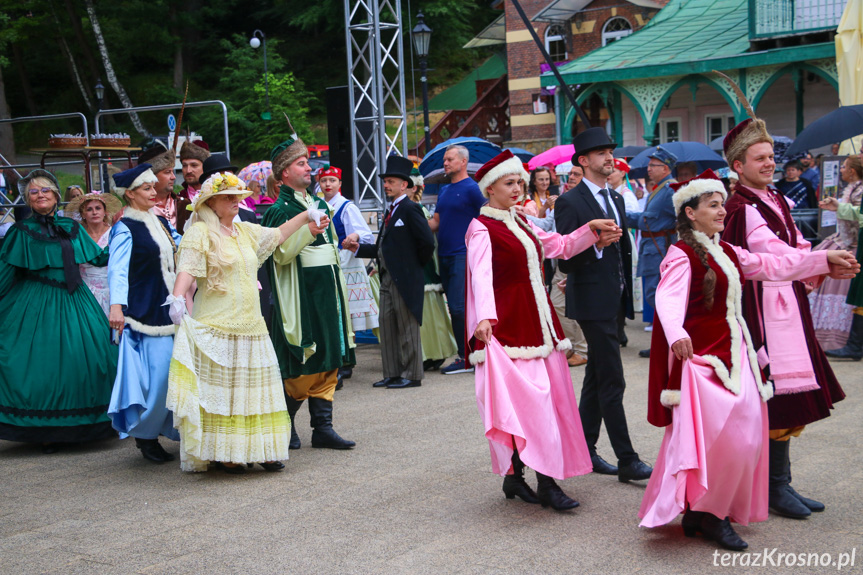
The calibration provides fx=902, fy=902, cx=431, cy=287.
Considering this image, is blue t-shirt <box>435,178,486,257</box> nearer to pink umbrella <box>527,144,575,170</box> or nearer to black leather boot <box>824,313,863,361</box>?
black leather boot <box>824,313,863,361</box>

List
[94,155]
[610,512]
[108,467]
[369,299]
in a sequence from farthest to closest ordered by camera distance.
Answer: [94,155] < [369,299] < [108,467] < [610,512]

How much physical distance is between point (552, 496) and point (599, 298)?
1.14 meters

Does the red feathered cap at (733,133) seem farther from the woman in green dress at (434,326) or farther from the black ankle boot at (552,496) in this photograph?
the woman in green dress at (434,326)

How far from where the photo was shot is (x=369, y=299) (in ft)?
29.8

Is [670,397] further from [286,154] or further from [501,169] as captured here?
[286,154]

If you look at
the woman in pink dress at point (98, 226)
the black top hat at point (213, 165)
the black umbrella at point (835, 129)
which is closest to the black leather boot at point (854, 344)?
the black umbrella at point (835, 129)

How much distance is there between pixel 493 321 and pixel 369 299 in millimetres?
4639

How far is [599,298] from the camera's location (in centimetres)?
502

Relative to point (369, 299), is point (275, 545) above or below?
below

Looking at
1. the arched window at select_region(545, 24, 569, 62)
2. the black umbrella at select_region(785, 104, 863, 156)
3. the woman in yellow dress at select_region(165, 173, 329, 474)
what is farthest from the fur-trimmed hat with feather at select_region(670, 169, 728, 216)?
the arched window at select_region(545, 24, 569, 62)

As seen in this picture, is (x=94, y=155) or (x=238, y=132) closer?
(x=94, y=155)

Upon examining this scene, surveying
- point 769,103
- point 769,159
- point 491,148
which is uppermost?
point 769,103

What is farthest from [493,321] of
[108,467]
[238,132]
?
[238,132]

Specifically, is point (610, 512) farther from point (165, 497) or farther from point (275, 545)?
point (165, 497)
